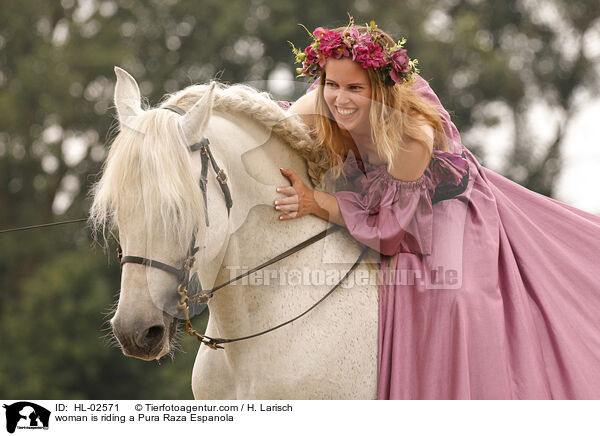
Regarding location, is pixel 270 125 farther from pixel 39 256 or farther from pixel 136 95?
pixel 39 256

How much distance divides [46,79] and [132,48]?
162cm

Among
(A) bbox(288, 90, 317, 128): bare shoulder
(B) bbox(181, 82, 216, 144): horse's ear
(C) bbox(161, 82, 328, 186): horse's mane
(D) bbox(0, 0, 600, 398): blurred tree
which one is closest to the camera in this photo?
(B) bbox(181, 82, 216, 144): horse's ear

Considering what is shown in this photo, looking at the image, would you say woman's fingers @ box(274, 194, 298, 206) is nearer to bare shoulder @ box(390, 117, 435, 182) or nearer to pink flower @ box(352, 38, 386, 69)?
bare shoulder @ box(390, 117, 435, 182)

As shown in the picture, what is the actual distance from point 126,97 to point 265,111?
22.5 inches

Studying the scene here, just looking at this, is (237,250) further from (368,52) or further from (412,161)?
(368,52)

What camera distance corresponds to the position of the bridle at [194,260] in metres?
2.48

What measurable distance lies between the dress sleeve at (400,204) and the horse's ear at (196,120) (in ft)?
2.26

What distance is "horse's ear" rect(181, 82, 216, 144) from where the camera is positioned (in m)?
2.57

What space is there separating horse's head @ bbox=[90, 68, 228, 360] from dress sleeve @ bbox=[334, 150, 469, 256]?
64 centimetres

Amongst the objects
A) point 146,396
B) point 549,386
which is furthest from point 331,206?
point 146,396
